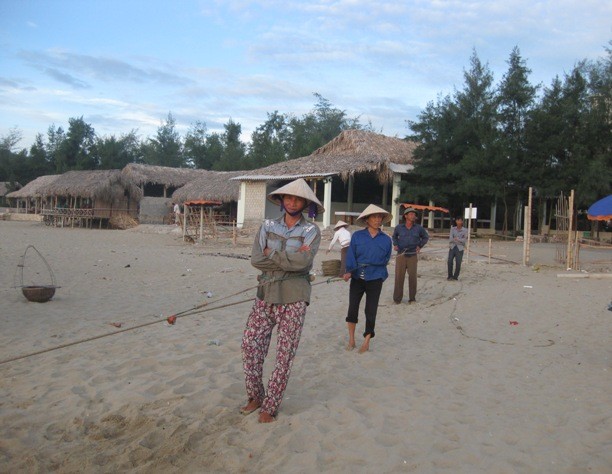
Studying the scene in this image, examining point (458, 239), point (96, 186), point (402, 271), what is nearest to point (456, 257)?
point (458, 239)

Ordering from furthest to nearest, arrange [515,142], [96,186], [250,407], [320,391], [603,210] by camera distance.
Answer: [96,186], [515,142], [603,210], [320,391], [250,407]

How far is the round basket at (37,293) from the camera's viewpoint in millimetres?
7758

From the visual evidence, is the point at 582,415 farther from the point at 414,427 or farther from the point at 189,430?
the point at 189,430

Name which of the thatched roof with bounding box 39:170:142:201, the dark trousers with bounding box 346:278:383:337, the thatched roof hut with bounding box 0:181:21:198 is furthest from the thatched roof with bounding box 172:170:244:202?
the thatched roof hut with bounding box 0:181:21:198

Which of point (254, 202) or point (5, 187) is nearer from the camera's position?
point (254, 202)

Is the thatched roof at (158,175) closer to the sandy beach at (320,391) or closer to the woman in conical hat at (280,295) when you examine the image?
the sandy beach at (320,391)

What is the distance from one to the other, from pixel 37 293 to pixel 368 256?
16.6 feet

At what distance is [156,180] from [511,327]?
31456 millimetres

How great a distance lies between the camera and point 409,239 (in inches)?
338

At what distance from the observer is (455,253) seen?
11133 millimetres

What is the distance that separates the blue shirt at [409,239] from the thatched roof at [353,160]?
13.7 m

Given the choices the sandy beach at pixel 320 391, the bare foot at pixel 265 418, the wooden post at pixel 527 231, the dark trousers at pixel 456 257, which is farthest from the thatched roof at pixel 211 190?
the bare foot at pixel 265 418

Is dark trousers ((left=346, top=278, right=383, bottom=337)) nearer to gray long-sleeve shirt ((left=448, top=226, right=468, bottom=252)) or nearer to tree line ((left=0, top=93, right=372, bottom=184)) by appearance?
gray long-sleeve shirt ((left=448, top=226, right=468, bottom=252))

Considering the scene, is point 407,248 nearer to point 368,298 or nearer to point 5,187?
point 368,298
